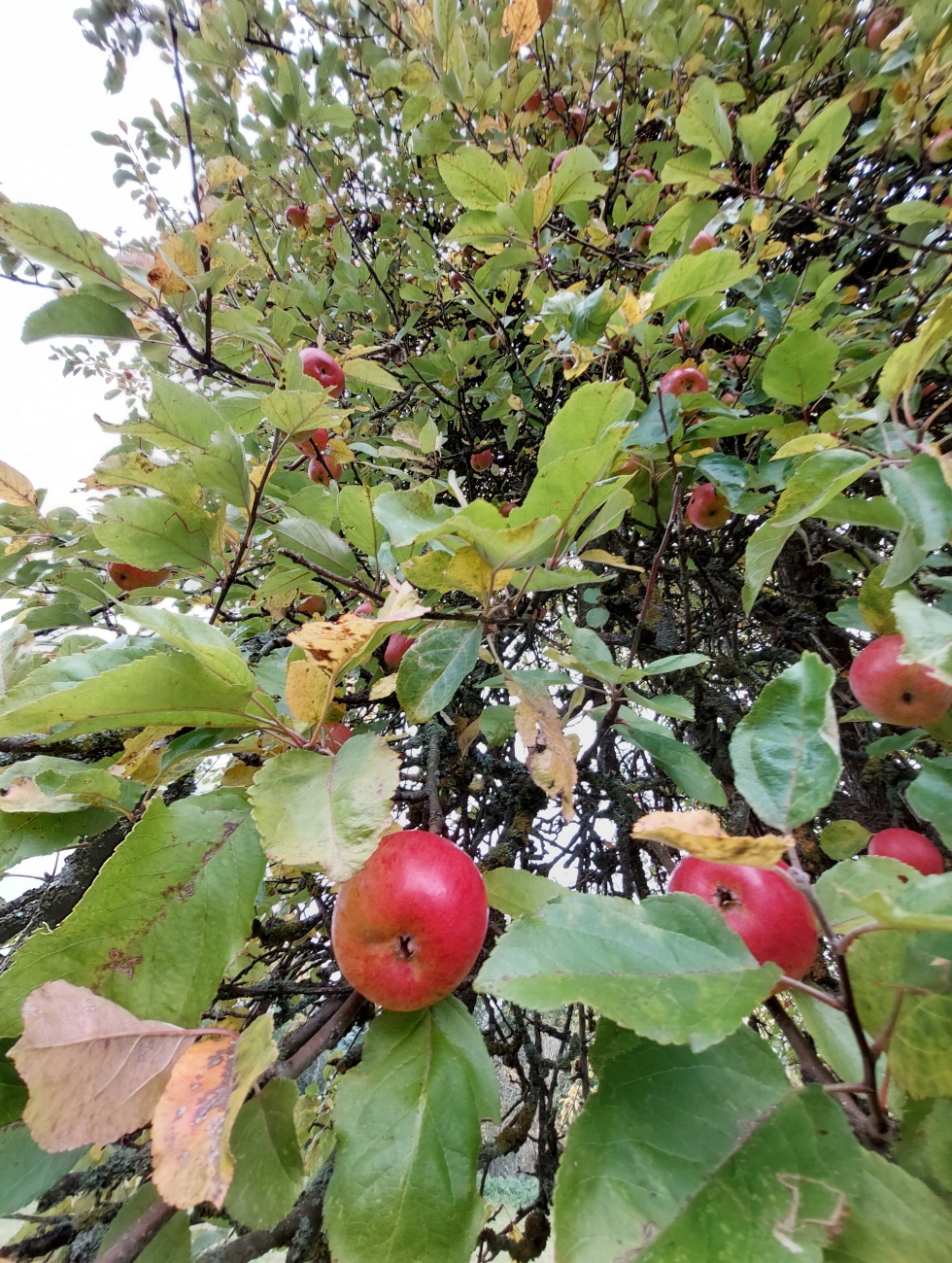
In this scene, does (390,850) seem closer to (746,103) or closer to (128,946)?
(128,946)

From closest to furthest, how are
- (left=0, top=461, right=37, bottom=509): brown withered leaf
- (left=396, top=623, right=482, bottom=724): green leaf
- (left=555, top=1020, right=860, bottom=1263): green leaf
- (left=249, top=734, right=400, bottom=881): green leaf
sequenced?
(left=555, top=1020, right=860, bottom=1263): green leaf
(left=249, top=734, right=400, bottom=881): green leaf
(left=396, top=623, right=482, bottom=724): green leaf
(left=0, top=461, right=37, bottom=509): brown withered leaf

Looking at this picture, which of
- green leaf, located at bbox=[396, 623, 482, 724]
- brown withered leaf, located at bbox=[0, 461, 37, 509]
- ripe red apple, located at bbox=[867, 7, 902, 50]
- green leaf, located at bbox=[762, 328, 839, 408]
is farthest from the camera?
ripe red apple, located at bbox=[867, 7, 902, 50]

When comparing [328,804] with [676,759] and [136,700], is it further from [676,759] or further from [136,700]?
[676,759]

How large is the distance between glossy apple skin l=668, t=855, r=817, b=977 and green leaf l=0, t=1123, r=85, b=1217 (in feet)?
2.06

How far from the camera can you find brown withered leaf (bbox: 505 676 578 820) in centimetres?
71

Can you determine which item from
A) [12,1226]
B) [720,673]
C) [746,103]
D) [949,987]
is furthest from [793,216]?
[12,1226]

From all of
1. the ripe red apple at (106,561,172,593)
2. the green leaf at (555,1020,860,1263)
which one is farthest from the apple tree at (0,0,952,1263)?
the ripe red apple at (106,561,172,593)

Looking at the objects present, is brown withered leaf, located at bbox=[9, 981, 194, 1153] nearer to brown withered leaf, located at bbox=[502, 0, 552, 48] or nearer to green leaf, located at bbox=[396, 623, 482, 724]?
green leaf, located at bbox=[396, 623, 482, 724]

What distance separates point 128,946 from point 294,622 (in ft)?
3.10

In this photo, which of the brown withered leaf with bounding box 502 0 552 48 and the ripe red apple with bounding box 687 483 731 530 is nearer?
the brown withered leaf with bounding box 502 0 552 48

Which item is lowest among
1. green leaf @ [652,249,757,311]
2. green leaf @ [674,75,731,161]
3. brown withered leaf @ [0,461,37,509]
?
brown withered leaf @ [0,461,37,509]

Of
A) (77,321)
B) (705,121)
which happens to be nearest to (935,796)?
(77,321)

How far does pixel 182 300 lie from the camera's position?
3.04 feet

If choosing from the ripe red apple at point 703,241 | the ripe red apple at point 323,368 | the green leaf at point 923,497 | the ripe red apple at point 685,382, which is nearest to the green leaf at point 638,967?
the green leaf at point 923,497
